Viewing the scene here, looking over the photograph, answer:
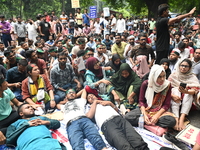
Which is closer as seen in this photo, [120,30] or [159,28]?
[159,28]

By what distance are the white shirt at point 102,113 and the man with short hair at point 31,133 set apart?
2.24 ft

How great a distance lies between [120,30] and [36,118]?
881cm

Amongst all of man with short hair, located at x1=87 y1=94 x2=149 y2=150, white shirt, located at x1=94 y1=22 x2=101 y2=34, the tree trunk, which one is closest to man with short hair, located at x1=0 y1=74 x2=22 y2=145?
man with short hair, located at x1=87 y1=94 x2=149 y2=150

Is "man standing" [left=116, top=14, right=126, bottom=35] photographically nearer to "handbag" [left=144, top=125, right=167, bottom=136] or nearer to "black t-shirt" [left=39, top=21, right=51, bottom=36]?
"black t-shirt" [left=39, top=21, right=51, bottom=36]

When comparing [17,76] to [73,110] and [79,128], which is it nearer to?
[73,110]

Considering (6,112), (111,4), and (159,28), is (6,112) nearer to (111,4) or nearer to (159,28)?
(159,28)

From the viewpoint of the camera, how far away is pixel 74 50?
537 centimetres

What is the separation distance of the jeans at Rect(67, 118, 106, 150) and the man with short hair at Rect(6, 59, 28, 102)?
60.8 inches

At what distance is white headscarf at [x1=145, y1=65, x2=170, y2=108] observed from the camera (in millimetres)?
2646

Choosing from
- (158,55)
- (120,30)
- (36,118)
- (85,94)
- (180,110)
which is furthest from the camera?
(120,30)

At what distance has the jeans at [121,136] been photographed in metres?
2.17

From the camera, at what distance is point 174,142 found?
2373 mm

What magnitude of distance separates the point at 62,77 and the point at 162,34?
2528 millimetres

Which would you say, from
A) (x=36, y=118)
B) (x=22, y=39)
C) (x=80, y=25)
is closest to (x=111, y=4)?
(x=80, y=25)
